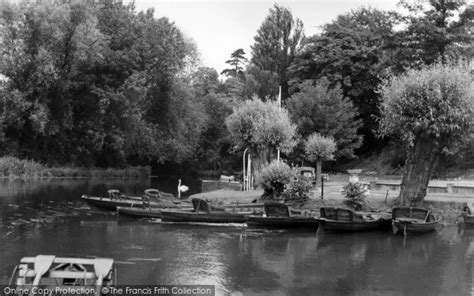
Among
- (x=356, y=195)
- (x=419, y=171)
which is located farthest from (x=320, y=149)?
(x=419, y=171)

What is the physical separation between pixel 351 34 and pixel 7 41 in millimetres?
38712

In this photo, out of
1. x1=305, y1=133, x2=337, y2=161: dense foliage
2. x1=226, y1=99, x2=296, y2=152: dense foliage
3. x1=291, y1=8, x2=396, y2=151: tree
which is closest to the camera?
x1=226, y1=99, x2=296, y2=152: dense foliage

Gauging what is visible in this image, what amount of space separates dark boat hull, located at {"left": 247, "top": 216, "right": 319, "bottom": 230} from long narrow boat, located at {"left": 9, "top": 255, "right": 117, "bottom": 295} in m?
13.8

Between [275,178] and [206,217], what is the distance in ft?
20.3

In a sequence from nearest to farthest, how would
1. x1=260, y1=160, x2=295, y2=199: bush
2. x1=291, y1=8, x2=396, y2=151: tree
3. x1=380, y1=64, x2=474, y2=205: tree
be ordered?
x1=380, y1=64, x2=474, y2=205: tree → x1=260, y1=160, x2=295, y2=199: bush → x1=291, y1=8, x2=396, y2=151: tree

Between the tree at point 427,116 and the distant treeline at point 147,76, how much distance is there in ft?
57.5

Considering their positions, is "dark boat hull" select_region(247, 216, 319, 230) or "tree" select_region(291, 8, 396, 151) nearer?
"dark boat hull" select_region(247, 216, 319, 230)

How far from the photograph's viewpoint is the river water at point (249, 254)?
13609 mm

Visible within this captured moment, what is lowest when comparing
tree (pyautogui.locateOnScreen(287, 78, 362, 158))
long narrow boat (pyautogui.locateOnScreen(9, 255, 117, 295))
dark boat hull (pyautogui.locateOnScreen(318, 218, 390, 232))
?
dark boat hull (pyautogui.locateOnScreen(318, 218, 390, 232))

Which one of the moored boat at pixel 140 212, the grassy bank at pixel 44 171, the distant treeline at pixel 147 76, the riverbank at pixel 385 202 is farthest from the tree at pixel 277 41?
the moored boat at pixel 140 212

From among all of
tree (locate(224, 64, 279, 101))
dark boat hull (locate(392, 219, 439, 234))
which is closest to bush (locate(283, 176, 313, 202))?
dark boat hull (locate(392, 219, 439, 234))

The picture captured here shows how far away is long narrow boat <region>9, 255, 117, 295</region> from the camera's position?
8953mm

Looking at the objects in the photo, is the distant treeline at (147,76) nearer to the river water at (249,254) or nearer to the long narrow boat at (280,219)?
the long narrow boat at (280,219)

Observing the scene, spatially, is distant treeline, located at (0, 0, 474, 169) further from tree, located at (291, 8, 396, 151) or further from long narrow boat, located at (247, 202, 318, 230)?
long narrow boat, located at (247, 202, 318, 230)
